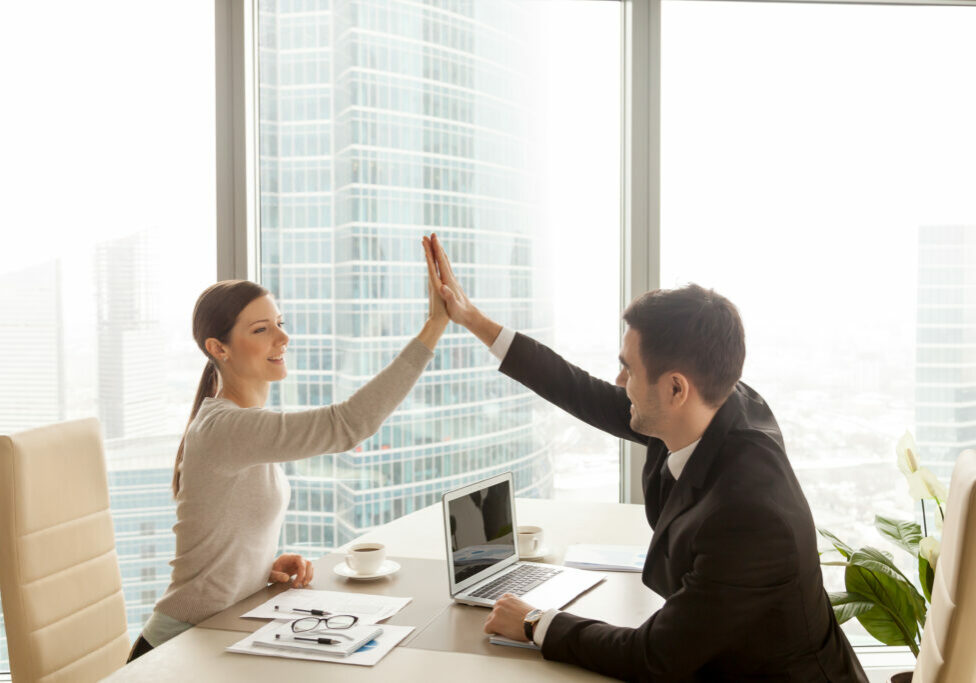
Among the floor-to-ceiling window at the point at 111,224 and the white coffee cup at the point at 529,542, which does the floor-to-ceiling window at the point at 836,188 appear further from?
the floor-to-ceiling window at the point at 111,224

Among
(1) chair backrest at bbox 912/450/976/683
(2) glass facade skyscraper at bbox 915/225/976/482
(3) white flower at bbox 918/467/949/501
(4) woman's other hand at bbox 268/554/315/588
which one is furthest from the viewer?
(2) glass facade skyscraper at bbox 915/225/976/482

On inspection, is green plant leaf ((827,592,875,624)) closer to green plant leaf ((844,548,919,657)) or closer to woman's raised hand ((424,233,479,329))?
green plant leaf ((844,548,919,657))

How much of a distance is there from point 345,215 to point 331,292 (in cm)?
29

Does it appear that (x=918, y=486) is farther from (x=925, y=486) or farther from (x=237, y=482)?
(x=237, y=482)

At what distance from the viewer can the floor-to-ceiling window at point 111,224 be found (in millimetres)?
2711

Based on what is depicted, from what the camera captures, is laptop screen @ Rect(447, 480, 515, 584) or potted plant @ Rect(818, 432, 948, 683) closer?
laptop screen @ Rect(447, 480, 515, 584)

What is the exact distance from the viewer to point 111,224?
2742 millimetres

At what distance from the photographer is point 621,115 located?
2.96m

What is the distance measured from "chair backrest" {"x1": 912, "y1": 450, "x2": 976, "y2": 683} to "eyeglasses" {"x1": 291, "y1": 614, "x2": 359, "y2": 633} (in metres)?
1.03

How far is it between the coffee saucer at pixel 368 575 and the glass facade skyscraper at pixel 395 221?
107 centimetres

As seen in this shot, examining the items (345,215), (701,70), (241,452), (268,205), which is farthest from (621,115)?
(241,452)

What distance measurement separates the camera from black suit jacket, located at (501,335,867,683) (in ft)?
4.13

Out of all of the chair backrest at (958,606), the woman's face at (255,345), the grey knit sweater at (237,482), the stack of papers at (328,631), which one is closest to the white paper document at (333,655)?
the stack of papers at (328,631)

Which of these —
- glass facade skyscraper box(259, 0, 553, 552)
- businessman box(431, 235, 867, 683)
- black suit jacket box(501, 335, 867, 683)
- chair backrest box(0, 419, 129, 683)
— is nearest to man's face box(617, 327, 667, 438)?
businessman box(431, 235, 867, 683)
